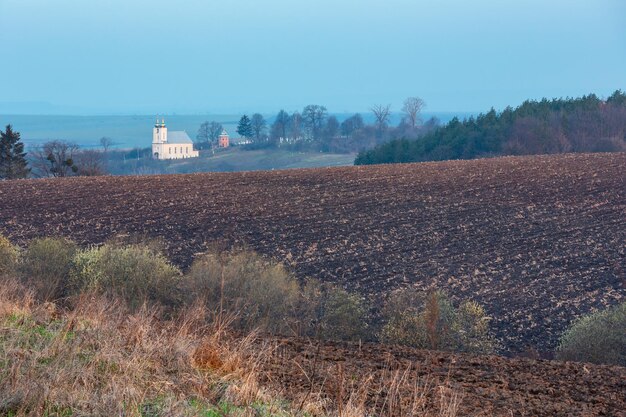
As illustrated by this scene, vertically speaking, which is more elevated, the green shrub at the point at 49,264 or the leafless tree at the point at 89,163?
the green shrub at the point at 49,264

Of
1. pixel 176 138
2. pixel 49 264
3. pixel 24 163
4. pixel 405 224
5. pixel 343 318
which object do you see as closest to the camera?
pixel 343 318

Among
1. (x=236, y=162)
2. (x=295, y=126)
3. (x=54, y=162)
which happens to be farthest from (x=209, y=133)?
(x=54, y=162)

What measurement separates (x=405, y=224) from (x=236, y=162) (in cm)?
6663

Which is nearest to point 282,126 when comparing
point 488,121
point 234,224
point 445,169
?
point 488,121

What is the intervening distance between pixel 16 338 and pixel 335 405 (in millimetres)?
2924

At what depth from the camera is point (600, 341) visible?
45.5ft

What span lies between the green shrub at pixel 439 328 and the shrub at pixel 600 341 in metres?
1.44

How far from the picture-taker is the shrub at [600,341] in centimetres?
1362

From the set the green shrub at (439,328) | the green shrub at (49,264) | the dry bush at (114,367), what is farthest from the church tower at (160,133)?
the dry bush at (114,367)

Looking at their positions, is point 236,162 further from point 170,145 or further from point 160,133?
point 160,133

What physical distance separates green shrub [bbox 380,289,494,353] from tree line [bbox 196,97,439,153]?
88.5 metres

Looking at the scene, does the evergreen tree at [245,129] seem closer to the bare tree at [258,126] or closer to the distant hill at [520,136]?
the bare tree at [258,126]

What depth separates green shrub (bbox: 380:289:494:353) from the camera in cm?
1455

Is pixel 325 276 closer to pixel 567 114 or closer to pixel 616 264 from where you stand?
pixel 616 264
